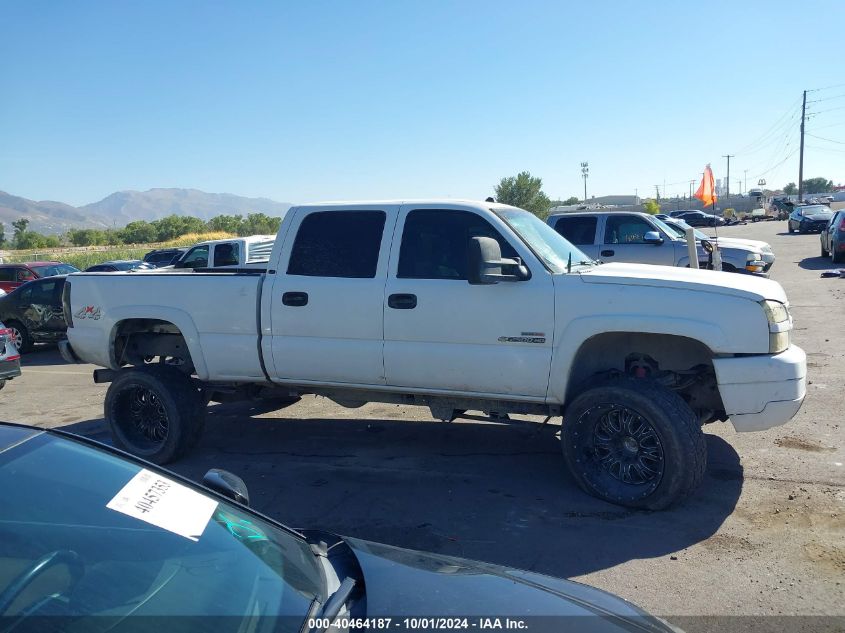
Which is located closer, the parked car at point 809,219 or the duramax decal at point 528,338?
the duramax decal at point 528,338

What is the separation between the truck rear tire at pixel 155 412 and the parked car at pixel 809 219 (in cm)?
3601

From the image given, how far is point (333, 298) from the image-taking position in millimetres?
5754

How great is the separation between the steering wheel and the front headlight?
4.35 metres

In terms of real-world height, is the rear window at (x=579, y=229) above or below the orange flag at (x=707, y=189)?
below

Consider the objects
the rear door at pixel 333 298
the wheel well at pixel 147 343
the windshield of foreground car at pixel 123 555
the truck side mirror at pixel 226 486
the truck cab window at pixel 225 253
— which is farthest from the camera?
the truck cab window at pixel 225 253

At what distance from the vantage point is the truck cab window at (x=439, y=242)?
5570mm

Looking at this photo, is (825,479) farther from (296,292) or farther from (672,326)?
(296,292)

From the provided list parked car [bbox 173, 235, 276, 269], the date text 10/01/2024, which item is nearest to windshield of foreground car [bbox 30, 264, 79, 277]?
parked car [bbox 173, 235, 276, 269]

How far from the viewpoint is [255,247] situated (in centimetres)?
1298

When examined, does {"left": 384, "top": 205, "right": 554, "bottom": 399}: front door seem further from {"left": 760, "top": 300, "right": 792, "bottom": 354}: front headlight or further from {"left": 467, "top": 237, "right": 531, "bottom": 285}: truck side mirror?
{"left": 760, "top": 300, "right": 792, "bottom": 354}: front headlight

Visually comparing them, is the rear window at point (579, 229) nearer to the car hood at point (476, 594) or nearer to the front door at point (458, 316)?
the front door at point (458, 316)

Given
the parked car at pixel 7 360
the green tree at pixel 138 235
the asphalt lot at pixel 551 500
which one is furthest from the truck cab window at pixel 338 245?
the green tree at pixel 138 235

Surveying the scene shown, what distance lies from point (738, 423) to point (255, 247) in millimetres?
9804

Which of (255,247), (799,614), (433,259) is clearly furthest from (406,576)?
(255,247)
